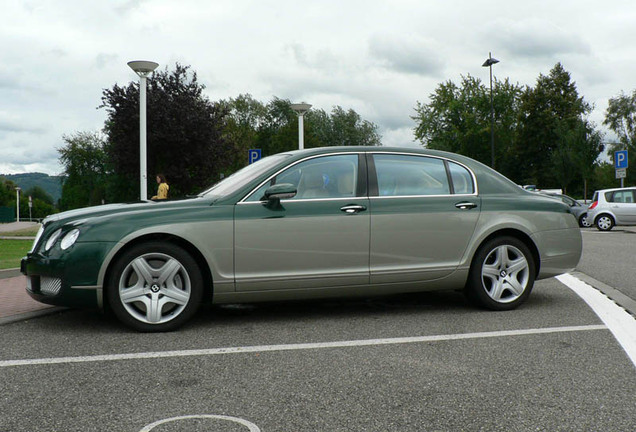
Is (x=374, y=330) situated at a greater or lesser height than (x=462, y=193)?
lesser

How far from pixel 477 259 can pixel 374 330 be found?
139 centimetres

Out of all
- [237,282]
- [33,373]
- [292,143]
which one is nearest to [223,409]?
[33,373]

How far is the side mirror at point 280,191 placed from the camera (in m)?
5.48

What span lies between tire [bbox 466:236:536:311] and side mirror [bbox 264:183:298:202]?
1936 millimetres

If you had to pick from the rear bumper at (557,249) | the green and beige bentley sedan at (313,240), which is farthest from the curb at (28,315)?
the rear bumper at (557,249)

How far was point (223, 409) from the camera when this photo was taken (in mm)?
3428

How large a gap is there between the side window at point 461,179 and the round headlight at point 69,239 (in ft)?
11.0

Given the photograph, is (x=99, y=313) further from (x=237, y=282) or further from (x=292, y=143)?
(x=292, y=143)

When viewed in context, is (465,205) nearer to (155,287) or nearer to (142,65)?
(155,287)

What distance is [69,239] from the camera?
528cm

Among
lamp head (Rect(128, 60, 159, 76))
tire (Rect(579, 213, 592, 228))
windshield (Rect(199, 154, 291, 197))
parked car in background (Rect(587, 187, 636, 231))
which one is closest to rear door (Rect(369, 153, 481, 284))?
windshield (Rect(199, 154, 291, 197))

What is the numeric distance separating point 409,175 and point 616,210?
2080 centimetres

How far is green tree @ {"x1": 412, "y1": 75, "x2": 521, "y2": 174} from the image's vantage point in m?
59.6

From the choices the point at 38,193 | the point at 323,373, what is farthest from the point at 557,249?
the point at 38,193
